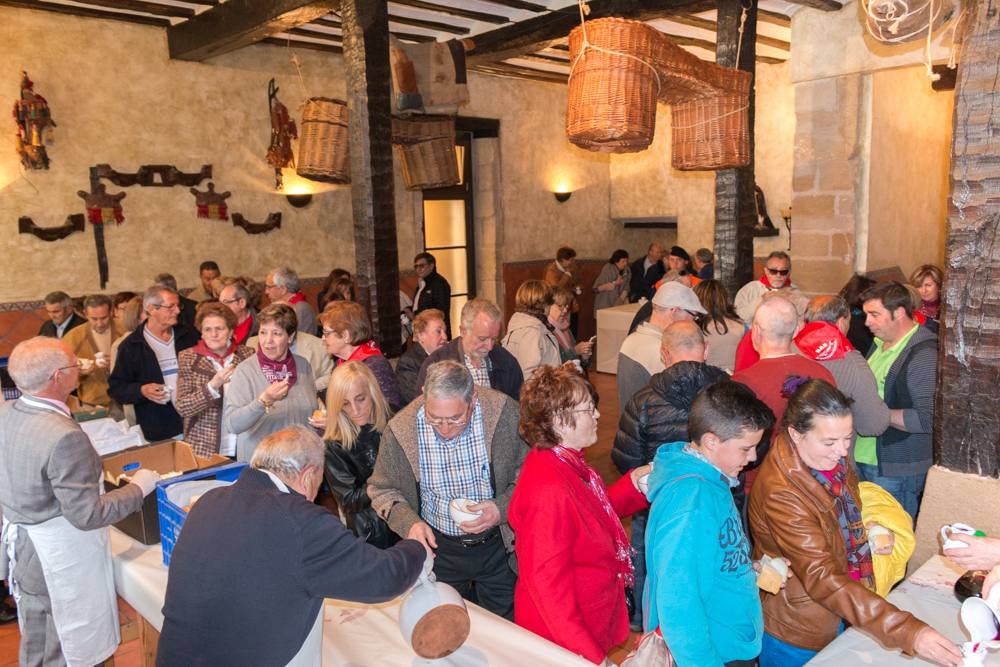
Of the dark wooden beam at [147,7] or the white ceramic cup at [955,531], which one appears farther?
the dark wooden beam at [147,7]

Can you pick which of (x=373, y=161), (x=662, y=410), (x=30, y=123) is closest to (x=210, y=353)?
(x=373, y=161)

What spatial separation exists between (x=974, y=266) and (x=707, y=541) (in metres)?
1.50

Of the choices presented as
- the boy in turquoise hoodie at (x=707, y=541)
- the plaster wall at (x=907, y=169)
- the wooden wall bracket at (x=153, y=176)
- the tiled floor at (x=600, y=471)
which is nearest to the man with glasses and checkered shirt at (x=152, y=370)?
the tiled floor at (x=600, y=471)

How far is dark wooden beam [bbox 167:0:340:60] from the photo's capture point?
5.81 meters

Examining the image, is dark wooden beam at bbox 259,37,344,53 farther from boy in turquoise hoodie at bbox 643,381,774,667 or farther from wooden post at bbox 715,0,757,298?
boy in turquoise hoodie at bbox 643,381,774,667

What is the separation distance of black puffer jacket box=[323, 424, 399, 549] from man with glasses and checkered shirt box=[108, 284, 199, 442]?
1.63m

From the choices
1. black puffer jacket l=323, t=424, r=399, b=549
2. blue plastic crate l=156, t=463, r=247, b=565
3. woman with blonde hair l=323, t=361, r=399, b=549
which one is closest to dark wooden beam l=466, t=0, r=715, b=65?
woman with blonde hair l=323, t=361, r=399, b=549

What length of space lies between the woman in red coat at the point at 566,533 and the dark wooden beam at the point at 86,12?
659 cm

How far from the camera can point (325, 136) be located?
5301 millimetres

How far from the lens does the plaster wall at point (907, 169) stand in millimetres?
7184

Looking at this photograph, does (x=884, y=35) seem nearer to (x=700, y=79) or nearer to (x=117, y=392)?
(x=700, y=79)

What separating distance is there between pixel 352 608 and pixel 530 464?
2.55 feet

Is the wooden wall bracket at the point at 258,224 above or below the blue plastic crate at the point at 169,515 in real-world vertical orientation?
above

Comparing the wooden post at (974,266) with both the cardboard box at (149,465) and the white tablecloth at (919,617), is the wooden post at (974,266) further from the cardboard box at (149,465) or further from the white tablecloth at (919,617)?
the cardboard box at (149,465)
